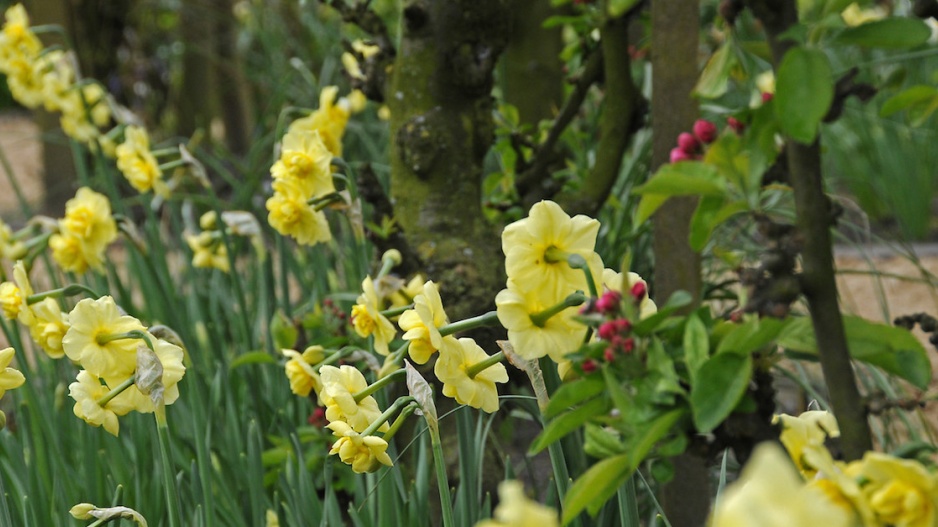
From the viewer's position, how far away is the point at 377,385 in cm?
93

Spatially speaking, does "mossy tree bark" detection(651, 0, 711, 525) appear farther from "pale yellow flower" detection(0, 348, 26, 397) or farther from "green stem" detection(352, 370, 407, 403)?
"pale yellow flower" detection(0, 348, 26, 397)

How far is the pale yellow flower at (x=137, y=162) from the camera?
6.27 feet

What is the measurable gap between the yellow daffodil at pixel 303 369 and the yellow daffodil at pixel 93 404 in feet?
0.75

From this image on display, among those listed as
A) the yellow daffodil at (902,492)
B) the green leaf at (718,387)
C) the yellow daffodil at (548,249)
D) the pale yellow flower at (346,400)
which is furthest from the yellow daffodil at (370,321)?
the yellow daffodil at (902,492)

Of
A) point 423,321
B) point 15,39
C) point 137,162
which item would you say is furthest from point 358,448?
point 15,39

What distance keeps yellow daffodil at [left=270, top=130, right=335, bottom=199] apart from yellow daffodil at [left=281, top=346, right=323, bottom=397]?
0.31 m

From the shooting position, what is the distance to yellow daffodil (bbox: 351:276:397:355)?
1188 millimetres

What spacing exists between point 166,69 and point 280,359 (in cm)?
576

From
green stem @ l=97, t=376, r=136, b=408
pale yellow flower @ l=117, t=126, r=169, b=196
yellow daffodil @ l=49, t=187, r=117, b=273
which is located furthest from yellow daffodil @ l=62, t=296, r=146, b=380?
pale yellow flower @ l=117, t=126, r=169, b=196

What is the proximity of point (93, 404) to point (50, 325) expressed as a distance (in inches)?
10.6

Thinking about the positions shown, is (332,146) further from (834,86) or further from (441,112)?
(834,86)

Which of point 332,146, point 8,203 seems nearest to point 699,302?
point 332,146

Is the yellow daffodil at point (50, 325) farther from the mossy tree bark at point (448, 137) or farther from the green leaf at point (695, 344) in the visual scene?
the green leaf at point (695, 344)

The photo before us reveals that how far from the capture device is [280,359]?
193 cm
